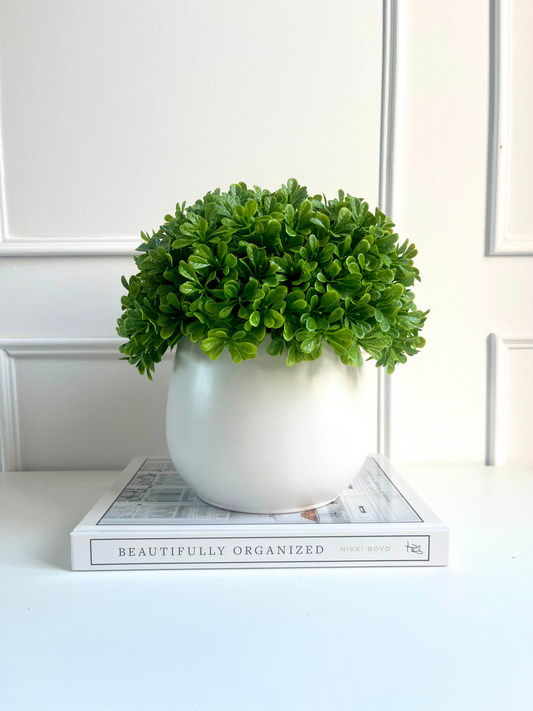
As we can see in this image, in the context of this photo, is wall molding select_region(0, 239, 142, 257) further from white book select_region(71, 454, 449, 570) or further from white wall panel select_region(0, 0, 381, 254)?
white book select_region(71, 454, 449, 570)

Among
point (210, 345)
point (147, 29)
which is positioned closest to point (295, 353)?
point (210, 345)

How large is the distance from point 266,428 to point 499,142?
0.64 m

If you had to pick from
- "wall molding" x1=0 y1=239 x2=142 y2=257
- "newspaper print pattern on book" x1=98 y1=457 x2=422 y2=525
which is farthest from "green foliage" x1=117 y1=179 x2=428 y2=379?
"wall molding" x1=0 y1=239 x2=142 y2=257

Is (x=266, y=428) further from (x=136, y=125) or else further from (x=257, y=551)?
(x=136, y=125)

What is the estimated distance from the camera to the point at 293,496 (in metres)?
0.55

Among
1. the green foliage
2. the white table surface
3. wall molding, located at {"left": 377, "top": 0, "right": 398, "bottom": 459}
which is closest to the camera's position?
the white table surface

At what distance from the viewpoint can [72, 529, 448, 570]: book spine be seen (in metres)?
0.52

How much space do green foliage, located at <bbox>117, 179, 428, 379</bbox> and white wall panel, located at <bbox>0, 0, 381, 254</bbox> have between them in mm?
332

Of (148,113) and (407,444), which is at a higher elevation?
(148,113)

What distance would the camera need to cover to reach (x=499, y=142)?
85 cm

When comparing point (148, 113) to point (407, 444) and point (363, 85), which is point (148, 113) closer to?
point (363, 85)

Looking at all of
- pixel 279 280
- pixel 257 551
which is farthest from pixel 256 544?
pixel 279 280

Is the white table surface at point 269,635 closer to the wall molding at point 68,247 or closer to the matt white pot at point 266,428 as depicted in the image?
the matt white pot at point 266,428

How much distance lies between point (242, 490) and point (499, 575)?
263 mm
